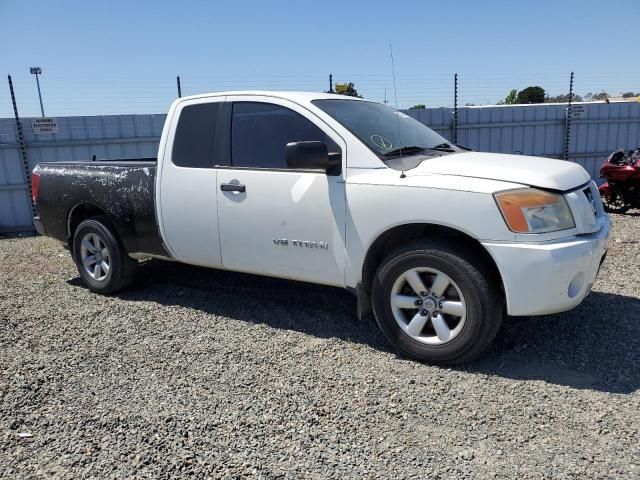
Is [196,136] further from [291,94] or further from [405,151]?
[405,151]

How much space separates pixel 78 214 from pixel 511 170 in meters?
4.38

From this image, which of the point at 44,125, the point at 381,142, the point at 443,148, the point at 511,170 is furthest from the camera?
the point at 44,125

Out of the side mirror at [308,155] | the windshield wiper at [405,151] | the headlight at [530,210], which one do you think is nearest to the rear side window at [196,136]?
the side mirror at [308,155]

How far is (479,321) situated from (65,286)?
15.2 ft

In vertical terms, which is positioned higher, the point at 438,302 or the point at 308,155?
the point at 308,155

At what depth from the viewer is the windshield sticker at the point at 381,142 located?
3.93 metres

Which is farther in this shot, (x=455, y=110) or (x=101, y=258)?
A: (x=455, y=110)

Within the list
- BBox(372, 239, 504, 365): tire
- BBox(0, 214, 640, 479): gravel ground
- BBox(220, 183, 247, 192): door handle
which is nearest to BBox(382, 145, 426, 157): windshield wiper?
BBox(372, 239, 504, 365): tire

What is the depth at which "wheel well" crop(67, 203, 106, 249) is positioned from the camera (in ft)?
17.9

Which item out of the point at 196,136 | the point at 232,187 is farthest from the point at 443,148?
the point at 196,136

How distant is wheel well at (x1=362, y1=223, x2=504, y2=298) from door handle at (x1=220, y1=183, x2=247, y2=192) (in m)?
1.17

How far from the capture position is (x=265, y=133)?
4254mm

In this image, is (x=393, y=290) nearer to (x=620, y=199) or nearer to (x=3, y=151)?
(x=620, y=199)

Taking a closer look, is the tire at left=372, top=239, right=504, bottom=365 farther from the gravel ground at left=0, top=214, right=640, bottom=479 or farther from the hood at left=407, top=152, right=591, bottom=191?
the hood at left=407, top=152, right=591, bottom=191
